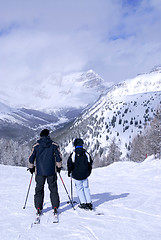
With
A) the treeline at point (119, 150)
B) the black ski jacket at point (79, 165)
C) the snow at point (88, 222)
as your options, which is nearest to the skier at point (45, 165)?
the snow at point (88, 222)

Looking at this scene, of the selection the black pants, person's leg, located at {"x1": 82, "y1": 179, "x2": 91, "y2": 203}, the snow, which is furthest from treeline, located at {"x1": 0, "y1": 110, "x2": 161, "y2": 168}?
the black pants

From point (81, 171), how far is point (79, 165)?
Answer: 0.26 m

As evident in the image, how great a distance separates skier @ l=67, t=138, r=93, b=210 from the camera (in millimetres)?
8586

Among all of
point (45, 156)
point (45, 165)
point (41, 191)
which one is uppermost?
point (45, 156)

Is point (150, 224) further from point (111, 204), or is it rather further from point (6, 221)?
point (6, 221)

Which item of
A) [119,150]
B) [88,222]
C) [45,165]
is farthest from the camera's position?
[119,150]

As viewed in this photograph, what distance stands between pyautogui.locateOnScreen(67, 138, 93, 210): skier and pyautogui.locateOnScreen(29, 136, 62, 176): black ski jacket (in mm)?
968

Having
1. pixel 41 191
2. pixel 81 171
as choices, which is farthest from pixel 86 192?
pixel 41 191

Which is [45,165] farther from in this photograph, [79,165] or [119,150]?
[119,150]

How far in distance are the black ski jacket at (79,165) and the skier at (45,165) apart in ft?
2.89

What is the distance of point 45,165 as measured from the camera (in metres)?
7.77

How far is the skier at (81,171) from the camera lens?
28.2 feet

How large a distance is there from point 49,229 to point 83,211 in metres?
2.29

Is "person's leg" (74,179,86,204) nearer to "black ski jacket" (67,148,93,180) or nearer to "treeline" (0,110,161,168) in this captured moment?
"black ski jacket" (67,148,93,180)
